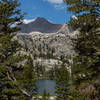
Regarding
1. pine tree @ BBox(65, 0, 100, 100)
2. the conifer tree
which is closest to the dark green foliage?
the conifer tree

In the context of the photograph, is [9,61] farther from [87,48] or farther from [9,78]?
[87,48]

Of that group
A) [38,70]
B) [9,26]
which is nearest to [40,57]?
[38,70]

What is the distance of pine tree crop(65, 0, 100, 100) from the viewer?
8.25 metres

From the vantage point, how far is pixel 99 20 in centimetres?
867

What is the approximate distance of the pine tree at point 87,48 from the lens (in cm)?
825

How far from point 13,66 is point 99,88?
8480 mm

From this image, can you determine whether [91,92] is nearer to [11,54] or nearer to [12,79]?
[12,79]

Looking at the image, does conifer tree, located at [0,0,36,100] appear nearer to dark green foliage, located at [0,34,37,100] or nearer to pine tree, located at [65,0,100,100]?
dark green foliage, located at [0,34,37,100]

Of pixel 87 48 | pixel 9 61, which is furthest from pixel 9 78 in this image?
pixel 87 48

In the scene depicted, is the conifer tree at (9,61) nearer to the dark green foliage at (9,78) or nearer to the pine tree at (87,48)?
the dark green foliage at (9,78)

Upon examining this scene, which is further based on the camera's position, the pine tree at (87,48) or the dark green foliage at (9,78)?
the dark green foliage at (9,78)

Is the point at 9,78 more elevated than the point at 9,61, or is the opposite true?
the point at 9,61

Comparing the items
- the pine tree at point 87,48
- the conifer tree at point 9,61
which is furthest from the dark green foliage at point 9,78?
the pine tree at point 87,48

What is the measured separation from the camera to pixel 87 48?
16375 mm
